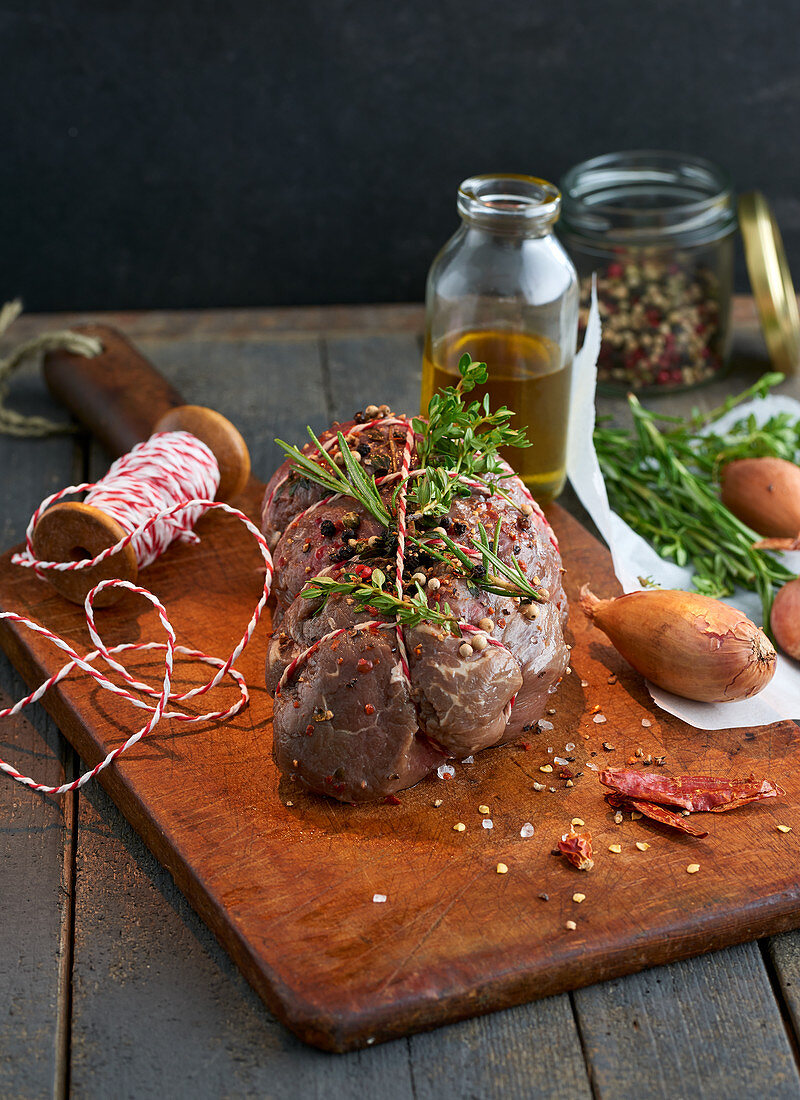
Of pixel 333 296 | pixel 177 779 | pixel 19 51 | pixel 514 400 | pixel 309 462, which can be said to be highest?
pixel 19 51

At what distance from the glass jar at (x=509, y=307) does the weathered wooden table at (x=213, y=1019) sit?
51.7 inches

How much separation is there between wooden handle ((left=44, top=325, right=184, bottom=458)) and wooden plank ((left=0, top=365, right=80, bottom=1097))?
2.58 ft

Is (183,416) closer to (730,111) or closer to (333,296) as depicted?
(333,296)

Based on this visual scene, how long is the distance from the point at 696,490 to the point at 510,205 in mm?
850

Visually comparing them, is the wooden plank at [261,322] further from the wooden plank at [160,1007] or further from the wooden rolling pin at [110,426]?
the wooden plank at [160,1007]

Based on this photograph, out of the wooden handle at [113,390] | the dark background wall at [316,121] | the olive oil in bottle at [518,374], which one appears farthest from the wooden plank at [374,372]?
the olive oil in bottle at [518,374]

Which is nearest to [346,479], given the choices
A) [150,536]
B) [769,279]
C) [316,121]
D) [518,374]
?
[150,536]

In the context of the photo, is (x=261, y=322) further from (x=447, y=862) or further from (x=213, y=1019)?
(x=213, y=1019)

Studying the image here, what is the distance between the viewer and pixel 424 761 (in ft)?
6.21

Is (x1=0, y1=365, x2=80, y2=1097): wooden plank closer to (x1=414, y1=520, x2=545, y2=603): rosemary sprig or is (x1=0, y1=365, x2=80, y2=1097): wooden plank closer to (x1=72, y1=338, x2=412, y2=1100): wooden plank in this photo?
(x1=72, y1=338, x2=412, y2=1100): wooden plank

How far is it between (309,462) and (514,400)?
2.29 feet

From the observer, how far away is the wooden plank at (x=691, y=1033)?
1.56 m

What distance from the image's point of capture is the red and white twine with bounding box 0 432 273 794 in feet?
6.79

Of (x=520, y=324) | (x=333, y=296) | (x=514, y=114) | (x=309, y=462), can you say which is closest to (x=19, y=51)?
(x=333, y=296)
